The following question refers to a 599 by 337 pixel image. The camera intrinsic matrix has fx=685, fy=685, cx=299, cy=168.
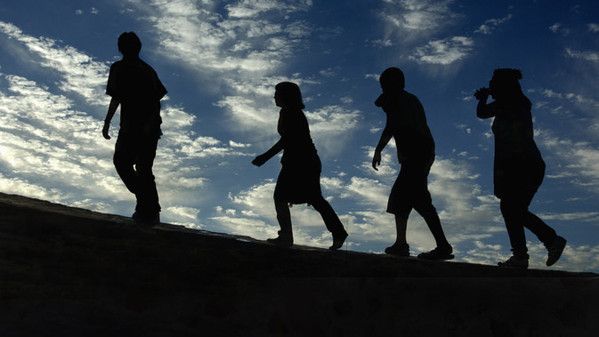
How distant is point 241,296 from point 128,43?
395 cm

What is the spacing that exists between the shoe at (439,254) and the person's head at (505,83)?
1664 mm

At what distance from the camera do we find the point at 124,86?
740cm

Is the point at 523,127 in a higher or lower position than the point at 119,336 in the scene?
higher

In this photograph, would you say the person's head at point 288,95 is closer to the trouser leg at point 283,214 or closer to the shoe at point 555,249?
the trouser leg at point 283,214

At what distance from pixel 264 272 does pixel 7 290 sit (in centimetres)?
177

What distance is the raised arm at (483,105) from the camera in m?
7.06

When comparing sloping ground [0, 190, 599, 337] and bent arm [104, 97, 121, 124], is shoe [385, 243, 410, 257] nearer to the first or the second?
sloping ground [0, 190, 599, 337]

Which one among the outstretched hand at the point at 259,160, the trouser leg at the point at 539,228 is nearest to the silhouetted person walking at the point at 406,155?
the trouser leg at the point at 539,228

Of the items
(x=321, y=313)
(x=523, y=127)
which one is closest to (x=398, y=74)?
(x=523, y=127)

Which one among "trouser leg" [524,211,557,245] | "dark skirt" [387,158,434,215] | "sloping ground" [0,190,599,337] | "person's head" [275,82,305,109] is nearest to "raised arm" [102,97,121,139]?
"person's head" [275,82,305,109]

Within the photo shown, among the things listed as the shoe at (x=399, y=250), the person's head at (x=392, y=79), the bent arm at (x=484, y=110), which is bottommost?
the shoe at (x=399, y=250)

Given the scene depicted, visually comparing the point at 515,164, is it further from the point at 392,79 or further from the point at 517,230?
the point at 392,79

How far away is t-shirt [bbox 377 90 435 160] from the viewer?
23.7 ft

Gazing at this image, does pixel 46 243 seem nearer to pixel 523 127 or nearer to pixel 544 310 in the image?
pixel 544 310
